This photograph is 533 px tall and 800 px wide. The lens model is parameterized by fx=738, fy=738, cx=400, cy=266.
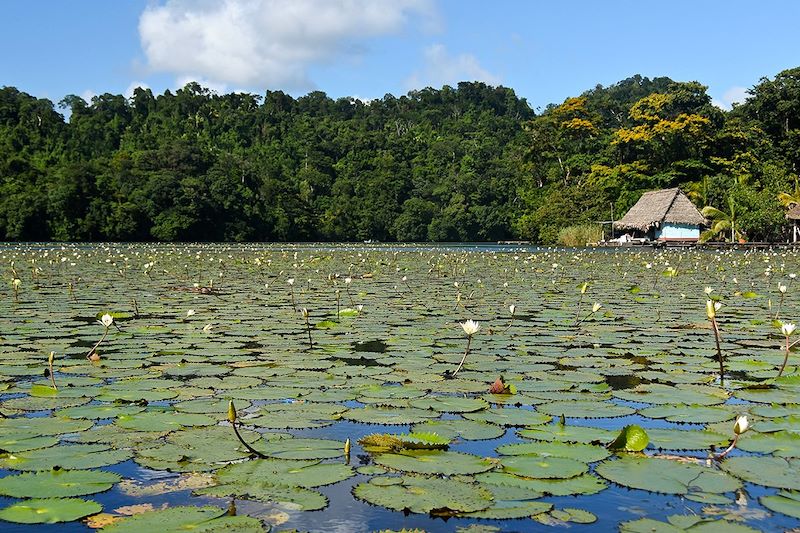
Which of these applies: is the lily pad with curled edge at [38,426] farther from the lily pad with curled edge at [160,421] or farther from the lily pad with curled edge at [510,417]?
the lily pad with curled edge at [510,417]

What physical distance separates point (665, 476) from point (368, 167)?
67.6m

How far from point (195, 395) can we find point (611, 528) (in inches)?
96.2

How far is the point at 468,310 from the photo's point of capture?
8422 millimetres

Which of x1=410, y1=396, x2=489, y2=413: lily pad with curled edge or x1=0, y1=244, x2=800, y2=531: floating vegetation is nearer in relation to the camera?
x1=0, y1=244, x2=800, y2=531: floating vegetation

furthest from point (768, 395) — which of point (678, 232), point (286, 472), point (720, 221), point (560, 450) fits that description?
point (720, 221)

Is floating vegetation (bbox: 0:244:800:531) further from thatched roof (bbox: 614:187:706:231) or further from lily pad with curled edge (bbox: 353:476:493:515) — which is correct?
thatched roof (bbox: 614:187:706:231)

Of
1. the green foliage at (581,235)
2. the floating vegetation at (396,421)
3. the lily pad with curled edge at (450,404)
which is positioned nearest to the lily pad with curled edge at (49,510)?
the floating vegetation at (396,421)

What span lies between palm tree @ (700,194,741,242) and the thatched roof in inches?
32.4

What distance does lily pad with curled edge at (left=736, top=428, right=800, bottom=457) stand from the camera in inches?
117

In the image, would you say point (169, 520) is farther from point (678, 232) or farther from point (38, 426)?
point (678, 232)

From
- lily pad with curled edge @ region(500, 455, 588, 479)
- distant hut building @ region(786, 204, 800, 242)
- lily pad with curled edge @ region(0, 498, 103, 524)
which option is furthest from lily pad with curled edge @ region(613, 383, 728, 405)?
distant hut building @ region(786, 204, 800, 242)

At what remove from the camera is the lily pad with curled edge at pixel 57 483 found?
2455mm

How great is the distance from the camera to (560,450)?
9.85 feet

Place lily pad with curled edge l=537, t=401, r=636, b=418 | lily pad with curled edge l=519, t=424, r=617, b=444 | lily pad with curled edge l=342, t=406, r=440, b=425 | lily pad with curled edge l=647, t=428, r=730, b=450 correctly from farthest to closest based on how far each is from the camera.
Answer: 1. lily pad with curled edge l=537, t=401, r=636, b=418
2. lily pad with curled edge l=342, t=406, r=440, b=425
3. lily pad with curled edge l=519, t=424, r=617, b=444
4. lily pad with curled edge l=647, t=428, r=730, b=450
